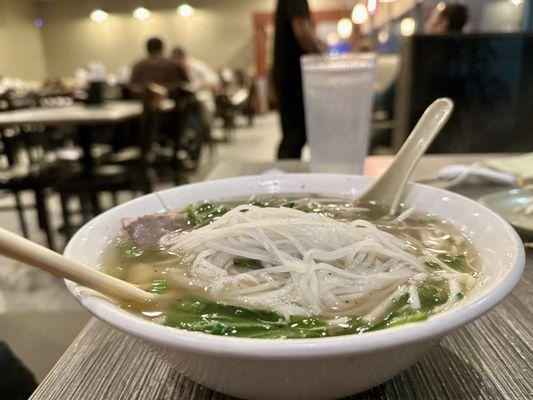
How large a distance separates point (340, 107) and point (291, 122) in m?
2.04

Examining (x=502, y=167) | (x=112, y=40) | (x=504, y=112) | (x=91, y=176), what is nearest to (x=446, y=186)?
(x=502, y=167)

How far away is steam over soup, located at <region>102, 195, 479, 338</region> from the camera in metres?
0.51

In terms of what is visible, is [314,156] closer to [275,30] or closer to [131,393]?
[131,393]

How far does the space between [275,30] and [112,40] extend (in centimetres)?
1289

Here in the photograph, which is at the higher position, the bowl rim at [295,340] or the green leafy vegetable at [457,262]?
the bowl rim at [295,340]

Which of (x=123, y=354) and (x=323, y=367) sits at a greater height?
(x=323, y=367)

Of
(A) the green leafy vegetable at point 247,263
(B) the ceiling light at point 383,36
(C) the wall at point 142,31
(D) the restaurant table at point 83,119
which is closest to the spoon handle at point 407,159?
(A) the green leafy vegetable at point 247,263

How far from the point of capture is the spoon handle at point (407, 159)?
90 cm

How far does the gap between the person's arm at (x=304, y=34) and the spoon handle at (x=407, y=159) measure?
2410mm

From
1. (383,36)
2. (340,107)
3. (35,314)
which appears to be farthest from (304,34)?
(383,36)

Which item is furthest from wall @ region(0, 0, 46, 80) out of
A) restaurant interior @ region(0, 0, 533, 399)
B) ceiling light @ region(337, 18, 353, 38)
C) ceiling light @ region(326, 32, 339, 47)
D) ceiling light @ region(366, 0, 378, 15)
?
ceiling light @ region(366, 0, 378, 15)

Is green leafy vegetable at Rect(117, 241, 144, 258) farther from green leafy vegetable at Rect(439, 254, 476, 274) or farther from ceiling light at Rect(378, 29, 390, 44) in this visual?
ceiling light at Rect(378, 29, 390, 44)

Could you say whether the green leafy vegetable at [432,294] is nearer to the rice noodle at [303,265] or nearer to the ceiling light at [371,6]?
the rice noodle at [303,265]

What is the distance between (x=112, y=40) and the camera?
1459 cm
